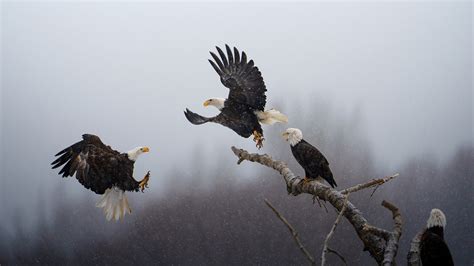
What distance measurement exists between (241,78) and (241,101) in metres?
0.13

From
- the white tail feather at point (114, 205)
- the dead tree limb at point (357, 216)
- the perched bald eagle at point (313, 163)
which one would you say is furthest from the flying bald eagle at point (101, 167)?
the perched bald eagle at point (313, 163)

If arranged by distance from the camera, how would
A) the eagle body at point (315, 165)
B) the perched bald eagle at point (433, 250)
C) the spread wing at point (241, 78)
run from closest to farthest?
the perched bald eagle at point (433, 250) → the eagle body at point (315, 165) → the spread wing at point (241, 78)

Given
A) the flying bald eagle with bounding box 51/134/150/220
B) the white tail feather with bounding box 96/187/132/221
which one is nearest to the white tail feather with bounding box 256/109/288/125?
the flying bald eagle with bounding box 51/134/150/220

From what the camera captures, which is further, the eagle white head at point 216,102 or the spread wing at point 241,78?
the eagle white head at point 216,102

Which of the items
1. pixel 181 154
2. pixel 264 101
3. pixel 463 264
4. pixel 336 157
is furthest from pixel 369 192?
pixel 181 154

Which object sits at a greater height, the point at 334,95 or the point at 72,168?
the point at 334,95

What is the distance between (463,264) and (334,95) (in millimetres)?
1311

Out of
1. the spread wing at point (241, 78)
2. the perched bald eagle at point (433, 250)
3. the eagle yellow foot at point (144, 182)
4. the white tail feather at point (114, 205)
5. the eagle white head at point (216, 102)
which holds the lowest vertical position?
the perched bald eagle at point (433, 250)

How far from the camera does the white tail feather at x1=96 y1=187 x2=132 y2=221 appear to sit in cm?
286

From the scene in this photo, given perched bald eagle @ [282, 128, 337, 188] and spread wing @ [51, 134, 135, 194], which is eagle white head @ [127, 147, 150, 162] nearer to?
spread wing @ [51, 134, 135, 194]

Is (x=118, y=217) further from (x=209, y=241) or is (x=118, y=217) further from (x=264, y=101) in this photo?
(x=264, y=101)

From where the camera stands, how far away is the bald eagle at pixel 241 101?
2699mm

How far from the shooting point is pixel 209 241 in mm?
2936

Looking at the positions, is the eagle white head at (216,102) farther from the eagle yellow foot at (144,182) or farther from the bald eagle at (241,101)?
the eagle yellow foot at (144,182)
